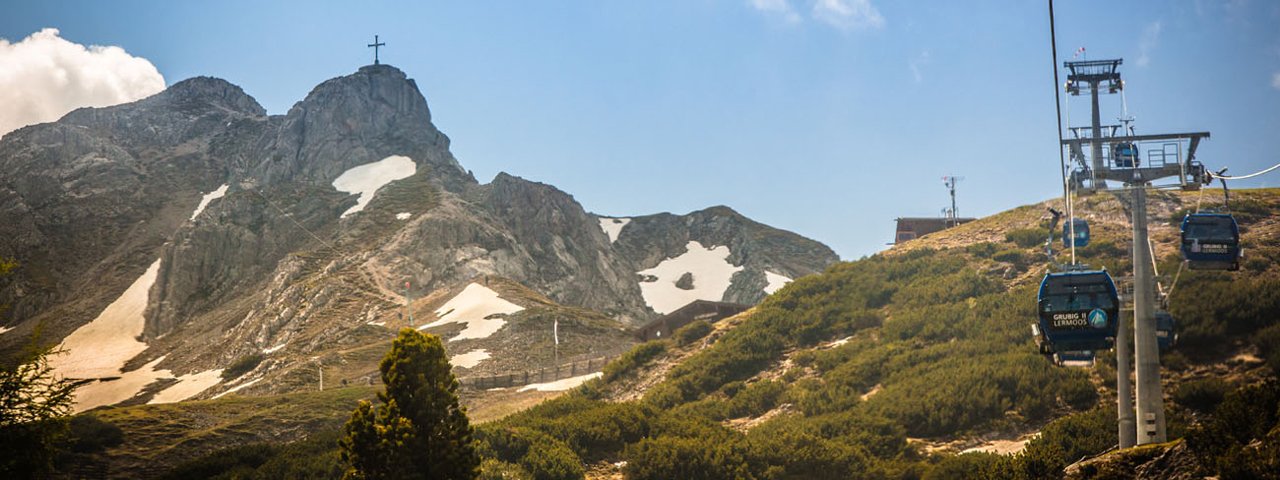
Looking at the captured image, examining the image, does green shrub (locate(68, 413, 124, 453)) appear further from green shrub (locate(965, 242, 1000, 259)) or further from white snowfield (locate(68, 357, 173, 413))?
green shrub (locate(965, 242, 1000, 259))

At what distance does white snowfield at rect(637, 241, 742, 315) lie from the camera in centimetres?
17125

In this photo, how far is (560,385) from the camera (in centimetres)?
6531

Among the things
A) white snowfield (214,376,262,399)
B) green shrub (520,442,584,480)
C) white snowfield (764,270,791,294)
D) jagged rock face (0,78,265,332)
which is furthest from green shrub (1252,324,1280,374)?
jagged rock face (0,78,265,332)

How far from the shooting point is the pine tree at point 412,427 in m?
25.3

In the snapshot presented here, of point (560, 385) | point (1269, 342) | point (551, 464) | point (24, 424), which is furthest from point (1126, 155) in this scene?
point (560, 385)

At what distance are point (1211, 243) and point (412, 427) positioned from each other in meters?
23.3

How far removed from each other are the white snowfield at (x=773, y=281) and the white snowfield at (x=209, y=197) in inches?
4001

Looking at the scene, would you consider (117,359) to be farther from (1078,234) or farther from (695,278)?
(1078,234)

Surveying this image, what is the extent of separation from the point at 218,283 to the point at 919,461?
132 metres

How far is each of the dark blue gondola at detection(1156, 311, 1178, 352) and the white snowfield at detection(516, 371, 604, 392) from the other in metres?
42.6

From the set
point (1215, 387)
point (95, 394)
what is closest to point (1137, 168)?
point (1215, 387)

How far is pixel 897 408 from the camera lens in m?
39.6

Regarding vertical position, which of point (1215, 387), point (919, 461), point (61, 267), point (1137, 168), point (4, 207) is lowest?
point (919, 461)

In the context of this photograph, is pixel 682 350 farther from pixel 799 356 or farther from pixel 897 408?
pixel 897 408
